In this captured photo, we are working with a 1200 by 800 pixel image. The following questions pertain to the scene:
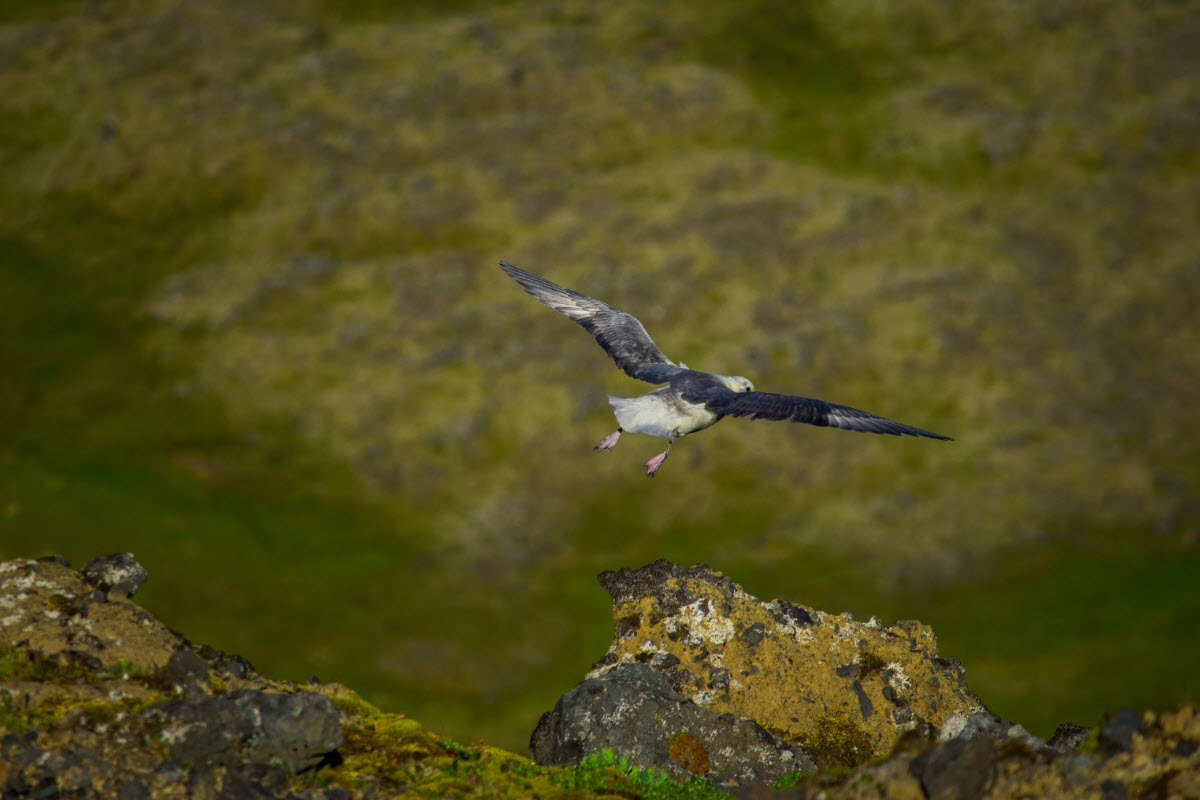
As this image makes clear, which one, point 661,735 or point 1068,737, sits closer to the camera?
point 661,735

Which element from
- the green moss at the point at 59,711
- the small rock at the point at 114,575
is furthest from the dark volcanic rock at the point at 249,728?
the small rock at the point at 114,575

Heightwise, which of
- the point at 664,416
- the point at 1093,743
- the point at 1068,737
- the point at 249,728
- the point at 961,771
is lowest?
the point at 1068,737

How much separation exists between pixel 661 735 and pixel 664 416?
7.56 m

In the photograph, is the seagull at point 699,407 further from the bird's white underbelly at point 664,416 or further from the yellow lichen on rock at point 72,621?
the yellow lichen on rock at point 72,621

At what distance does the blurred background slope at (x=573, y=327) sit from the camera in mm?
56438

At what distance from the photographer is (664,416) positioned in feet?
80.9

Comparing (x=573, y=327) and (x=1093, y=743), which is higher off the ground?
(x=1093, y=743)

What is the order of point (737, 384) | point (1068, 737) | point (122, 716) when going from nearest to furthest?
point (122, 716) < point (1068, 737) < point (737, 384)

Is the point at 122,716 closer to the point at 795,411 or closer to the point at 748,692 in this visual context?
the point at 748,692

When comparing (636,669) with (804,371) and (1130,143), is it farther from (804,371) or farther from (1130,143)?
(1130,143)

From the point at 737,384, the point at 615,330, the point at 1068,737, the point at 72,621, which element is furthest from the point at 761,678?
the point at 72,621

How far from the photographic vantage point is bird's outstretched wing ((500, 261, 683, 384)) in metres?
26.8

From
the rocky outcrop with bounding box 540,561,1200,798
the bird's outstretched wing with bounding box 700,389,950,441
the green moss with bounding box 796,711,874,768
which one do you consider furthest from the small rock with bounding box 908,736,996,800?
the bird's outstretched wing with bounding box 700,389,950,441

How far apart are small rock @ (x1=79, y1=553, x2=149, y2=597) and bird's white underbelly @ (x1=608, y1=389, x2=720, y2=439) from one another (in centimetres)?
1000
